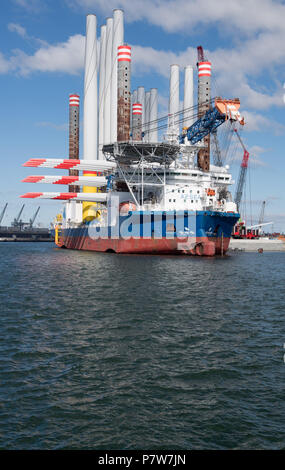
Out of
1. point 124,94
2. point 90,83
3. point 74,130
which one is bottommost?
point 124,94

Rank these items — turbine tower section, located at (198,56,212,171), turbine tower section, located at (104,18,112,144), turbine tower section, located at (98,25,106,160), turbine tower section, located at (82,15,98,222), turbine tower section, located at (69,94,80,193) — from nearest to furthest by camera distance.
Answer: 1. turbine tower section, located at (198,56,212,171)
2. turbine tower section, located at (82,15,98,222)
3. turbine tower section, located at (104,18,112,144)
4. turbine tower section, located at (69,94,80,193)
5. turbine tower section, located at (98,25,106,160)

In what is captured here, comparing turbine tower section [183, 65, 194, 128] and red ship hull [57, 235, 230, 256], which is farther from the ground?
turbine tower section [183, 65, 194, 128]

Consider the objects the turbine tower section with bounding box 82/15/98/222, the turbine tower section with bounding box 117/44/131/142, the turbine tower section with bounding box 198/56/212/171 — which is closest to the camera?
the turbine tower section with bounding box 117/44/131/142

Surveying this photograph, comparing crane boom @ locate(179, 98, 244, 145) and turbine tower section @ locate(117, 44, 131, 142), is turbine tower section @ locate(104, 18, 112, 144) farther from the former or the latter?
crane boom @ locate(179, 98, 244, 145)

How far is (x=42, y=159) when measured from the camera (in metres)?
64.8

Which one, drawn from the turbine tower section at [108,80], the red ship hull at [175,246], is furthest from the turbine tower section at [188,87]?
the red ship hull at [175,246]

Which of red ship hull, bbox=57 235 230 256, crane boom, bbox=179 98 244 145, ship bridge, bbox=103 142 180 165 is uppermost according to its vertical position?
crane boom, bbox=179 98 244 145

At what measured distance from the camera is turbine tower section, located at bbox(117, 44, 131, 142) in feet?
219

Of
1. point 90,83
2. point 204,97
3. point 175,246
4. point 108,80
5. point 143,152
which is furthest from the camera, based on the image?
point 108,80

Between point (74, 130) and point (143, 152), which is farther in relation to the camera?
point (74, 130)

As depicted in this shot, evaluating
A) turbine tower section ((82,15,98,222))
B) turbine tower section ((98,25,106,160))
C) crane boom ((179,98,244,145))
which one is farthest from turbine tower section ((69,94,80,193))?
crane boom ((179,98,244,145))

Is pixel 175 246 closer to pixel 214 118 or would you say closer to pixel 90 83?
pixel 214 118

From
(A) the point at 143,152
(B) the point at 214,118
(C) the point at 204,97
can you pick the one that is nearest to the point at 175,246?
(A) the point at 143,152

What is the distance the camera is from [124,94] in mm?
67500
